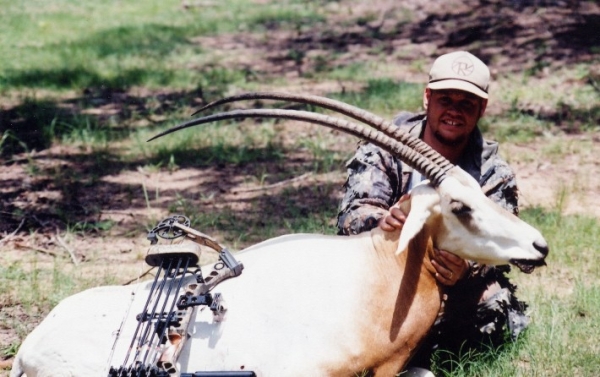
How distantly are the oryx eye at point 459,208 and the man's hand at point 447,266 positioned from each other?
290 millimetres

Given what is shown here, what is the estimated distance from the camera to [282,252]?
4090mm

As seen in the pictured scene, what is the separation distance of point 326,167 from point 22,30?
→ 890cm

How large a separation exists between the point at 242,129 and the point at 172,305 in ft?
18.8

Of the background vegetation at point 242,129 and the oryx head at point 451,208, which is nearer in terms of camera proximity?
the oryx head at point 451,208

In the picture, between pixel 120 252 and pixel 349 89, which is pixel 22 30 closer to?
pixel 349 89

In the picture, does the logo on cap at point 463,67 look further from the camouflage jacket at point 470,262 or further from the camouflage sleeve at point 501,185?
the camouflage sleeve at point 501,185

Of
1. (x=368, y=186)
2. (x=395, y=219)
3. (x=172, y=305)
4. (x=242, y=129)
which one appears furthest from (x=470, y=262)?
(x=242, y=129)

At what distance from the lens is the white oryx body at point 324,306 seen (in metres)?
3.71

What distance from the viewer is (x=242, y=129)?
9273 millimetres

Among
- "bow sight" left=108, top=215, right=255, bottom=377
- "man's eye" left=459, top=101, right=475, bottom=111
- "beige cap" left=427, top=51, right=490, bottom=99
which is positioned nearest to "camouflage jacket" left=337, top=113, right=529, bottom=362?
"man's eye" left=459, top=101, right=475, bottom=111

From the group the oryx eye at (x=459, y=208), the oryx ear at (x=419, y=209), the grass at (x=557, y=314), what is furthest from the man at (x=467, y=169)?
the oryx eye at (x=459, y=208)

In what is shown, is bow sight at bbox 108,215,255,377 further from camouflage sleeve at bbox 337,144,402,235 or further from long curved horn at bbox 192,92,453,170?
camouflage sleeve at bbox 337,144,402,235

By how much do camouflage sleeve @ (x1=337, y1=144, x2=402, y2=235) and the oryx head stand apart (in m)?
0.78

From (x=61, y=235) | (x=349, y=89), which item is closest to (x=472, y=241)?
(x=61, y=235)
